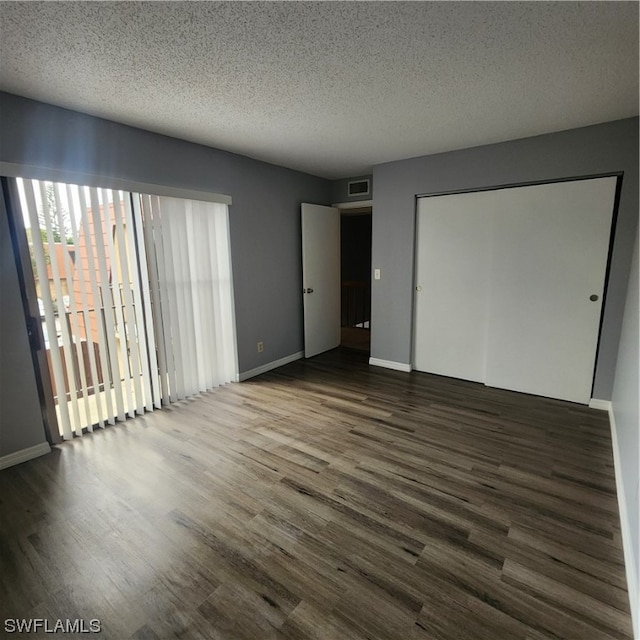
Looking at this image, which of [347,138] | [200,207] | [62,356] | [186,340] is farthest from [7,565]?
[347,138]

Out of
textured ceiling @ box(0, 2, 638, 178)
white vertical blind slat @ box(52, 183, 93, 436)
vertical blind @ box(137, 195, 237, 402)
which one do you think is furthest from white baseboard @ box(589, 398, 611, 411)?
white vertical blind slat @ box(52, 183, 93, 436)

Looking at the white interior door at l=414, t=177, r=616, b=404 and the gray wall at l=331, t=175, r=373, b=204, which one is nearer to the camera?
the white interior door at l=414, t=177, r=616, b=404

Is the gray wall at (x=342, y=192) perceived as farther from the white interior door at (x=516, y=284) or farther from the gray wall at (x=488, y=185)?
the white interior door at (x=516, y=284)

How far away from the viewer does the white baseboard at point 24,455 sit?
7.49ft

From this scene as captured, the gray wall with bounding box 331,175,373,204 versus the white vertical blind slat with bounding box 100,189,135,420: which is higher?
the gray wall with bounding box 331,175,373,204

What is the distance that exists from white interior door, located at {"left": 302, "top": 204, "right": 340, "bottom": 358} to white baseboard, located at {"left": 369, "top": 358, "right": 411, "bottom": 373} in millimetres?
871

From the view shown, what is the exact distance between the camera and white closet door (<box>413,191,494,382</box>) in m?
3.45

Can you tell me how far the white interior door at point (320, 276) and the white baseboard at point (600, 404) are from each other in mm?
3022

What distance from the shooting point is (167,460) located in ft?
7.69

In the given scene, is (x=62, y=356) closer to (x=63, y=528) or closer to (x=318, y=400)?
(x=63, y=528)

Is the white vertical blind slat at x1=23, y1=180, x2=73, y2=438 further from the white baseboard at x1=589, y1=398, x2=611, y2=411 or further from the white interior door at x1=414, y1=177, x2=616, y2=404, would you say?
the white baseboard at x1=589, y1=398, x2=611, y2=411

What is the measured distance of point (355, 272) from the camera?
7.73 m

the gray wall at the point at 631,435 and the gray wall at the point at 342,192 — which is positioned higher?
the gray wall at the point at 342,192

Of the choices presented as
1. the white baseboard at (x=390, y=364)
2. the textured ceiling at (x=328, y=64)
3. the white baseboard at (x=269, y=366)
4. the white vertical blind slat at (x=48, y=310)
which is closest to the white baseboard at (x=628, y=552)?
the white baseboard at (x=390, y=364)
